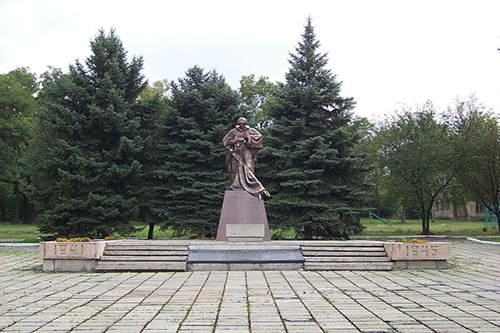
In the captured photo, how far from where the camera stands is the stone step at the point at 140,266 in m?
10.5

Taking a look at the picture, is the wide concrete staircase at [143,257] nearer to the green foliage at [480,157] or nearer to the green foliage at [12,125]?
the green foliage at [480,157]

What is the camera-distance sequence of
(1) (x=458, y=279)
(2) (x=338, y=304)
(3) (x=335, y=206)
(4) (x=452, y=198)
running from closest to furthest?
(2) (x=338, y=304), (1) (x=458, y=279), (3) (x=335, y=206), (4) (x=452, y=198)

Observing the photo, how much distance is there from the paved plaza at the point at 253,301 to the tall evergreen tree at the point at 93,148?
307 inches

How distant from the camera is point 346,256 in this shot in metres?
11.3

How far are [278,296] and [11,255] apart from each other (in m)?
10.3

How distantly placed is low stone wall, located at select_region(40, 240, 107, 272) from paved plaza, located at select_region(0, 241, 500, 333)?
16.6 inches

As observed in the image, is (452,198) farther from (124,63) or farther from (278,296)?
(278,296)

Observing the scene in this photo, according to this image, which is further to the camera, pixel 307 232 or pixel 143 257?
pixel 307 232

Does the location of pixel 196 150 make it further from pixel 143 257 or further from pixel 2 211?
pixel 2 211

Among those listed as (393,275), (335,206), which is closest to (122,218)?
(335,206)

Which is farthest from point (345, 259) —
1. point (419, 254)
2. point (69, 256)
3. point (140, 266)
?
point (69, 256)

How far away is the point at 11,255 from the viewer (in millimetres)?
14227

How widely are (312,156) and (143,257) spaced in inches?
354

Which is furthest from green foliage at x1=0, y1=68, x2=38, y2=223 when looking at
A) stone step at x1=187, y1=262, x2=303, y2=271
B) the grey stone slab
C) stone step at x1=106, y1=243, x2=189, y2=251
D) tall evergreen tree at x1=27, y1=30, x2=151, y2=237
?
stone step at x1=187, y1=262, x2=303, y2=271
